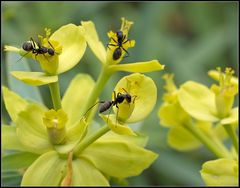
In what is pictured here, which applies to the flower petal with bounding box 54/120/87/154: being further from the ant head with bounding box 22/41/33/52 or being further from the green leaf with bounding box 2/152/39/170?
the ant head with bounding box 22/41/33/52

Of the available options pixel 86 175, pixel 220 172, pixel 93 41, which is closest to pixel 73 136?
pixel 86 175

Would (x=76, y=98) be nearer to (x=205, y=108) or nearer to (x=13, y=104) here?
(x=13, y=104)

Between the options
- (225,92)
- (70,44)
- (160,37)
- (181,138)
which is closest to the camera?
(70,44)

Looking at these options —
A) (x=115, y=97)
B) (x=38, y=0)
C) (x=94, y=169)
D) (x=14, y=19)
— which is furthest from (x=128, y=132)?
(x=14, y=19)

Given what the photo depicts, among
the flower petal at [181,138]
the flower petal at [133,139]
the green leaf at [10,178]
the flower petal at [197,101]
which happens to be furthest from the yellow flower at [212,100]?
the green leaf at [10,178]

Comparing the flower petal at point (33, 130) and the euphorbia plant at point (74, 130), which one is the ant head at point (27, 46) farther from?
the flower petal at point (33, 130)
